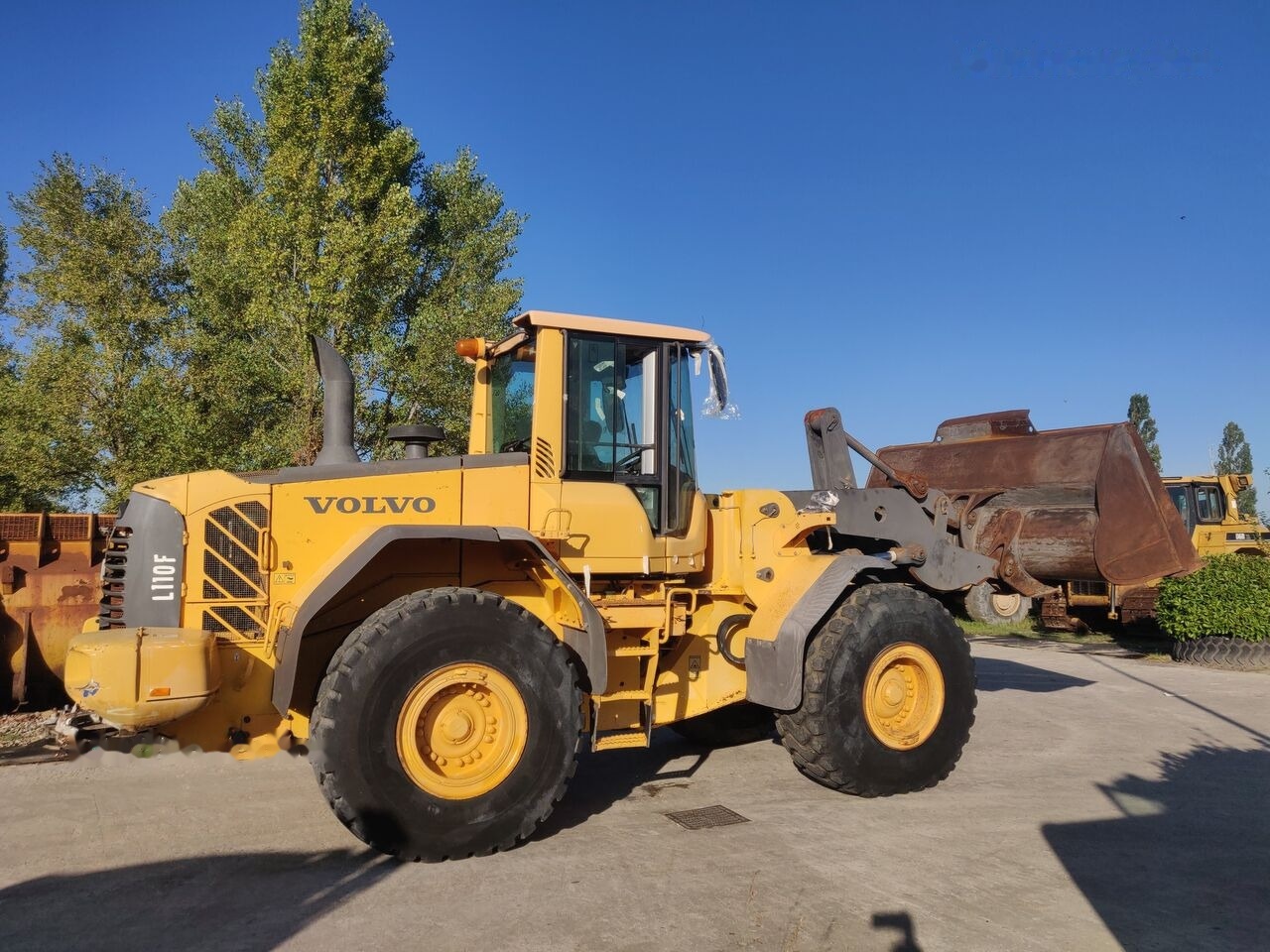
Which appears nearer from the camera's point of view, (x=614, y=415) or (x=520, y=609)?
(x=520, y=609)

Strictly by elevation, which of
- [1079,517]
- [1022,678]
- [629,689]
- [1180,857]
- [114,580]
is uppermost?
[1079,517]

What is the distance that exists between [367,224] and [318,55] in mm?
3188

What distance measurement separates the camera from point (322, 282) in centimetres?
1545

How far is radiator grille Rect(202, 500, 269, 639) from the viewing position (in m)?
5.11

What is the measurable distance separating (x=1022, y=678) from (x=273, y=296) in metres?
13.2

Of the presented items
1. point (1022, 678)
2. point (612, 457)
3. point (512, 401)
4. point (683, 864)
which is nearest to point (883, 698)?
point (683, 864)

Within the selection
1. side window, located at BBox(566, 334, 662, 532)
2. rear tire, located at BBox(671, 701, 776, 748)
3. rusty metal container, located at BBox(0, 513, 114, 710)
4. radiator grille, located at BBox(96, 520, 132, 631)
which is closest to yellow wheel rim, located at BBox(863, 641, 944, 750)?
rear tire, located at BBox(671, 701, 776, 748)

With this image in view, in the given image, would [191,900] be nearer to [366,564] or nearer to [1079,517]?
[366,564]

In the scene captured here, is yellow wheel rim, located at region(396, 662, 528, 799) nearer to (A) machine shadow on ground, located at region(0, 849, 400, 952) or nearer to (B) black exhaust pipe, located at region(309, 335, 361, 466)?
(A) machine shadow on ground, located at region(0, 849, 400, 952)

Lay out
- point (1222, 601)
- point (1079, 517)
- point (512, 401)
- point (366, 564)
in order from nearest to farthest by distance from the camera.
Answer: point (366, 564)
point (512, 401)
point (1079, 517)
point (1222, 601)

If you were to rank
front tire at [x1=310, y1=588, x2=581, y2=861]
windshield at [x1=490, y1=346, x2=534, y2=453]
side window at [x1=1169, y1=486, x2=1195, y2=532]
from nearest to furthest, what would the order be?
front tire at [x1=310, y1=588, x2=581, y2=861], windshield at [x1=490, y1=346, x2=534, y2=453], side window at [x1=1169, y1=486, x2=1195, y2=532]

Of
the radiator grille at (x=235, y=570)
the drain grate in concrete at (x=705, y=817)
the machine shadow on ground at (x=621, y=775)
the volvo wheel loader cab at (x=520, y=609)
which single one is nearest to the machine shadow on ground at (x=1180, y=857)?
the volvo wheel loader cab at (x=520, y=609)

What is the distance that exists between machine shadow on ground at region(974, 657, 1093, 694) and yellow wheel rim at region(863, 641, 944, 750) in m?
4.47

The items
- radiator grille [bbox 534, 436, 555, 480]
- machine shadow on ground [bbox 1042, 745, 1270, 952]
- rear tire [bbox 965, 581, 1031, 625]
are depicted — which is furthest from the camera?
rear tire [bbox 965, 581, 1031, 625]
